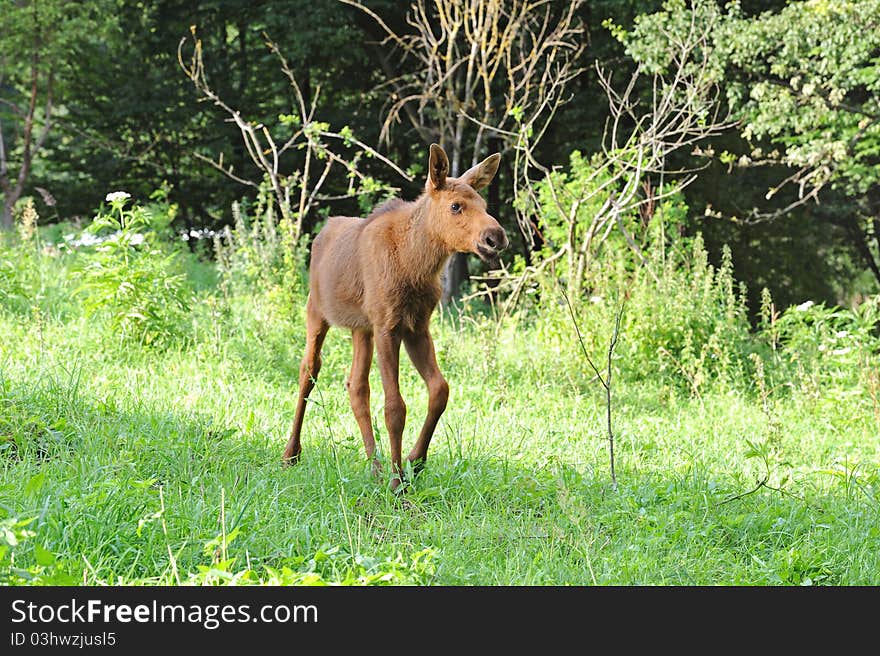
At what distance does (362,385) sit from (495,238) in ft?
4.36

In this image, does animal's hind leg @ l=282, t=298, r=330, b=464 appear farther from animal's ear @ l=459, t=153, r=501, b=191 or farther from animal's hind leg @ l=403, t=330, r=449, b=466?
animal's ear @ l=459, t=153, r=501, b=191

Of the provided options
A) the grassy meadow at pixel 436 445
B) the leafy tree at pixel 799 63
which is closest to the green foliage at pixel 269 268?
the grassy meadow at pixel 436 445

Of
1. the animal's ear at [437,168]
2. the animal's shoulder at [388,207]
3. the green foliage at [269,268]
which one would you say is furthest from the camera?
the green foliage at [269,268]

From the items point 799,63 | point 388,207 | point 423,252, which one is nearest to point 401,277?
point 423,252

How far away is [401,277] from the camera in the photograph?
481 centimetres

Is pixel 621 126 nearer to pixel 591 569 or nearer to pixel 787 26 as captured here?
pixel 787 26

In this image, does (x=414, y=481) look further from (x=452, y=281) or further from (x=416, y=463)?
(x=452, y=281)

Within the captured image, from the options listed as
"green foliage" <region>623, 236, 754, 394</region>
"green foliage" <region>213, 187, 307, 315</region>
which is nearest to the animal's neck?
"green foliage" <region>623, 236, 754, 394</region>

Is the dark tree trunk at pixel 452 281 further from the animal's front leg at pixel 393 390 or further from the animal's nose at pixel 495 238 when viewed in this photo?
the animal's nose at pixel 495 238

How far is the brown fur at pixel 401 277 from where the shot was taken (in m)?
4.62

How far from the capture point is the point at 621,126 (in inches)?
667

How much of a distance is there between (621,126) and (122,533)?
14619mm

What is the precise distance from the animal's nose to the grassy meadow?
124 cm

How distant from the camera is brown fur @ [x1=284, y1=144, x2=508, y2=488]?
4.62 metres
